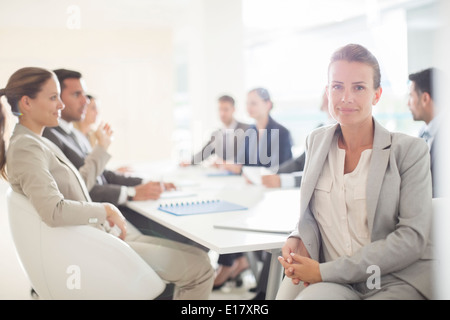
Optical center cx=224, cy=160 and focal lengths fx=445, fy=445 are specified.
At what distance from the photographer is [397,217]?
4.11ft

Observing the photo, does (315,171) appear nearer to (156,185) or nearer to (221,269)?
(156,185)

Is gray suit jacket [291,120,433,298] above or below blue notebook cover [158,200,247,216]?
above

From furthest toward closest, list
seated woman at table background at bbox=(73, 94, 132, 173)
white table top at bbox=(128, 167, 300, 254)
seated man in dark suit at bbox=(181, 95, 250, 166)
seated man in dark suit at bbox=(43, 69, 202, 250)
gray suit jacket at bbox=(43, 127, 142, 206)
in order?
seated man in dark suit at bbox=(181, 95, 250, 166) → seated woman at table background at bbox=(73, 94, 132, 173) → gray suit jacket at bbox=(43, 127, 142, 206) → seated man in dark suit at bbox=(43, 69, 202, 250) → white table top at bbox=(128, 167, 300, 254)

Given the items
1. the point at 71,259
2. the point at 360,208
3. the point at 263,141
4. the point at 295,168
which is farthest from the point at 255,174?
the point at 360,208

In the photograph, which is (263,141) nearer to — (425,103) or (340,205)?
(425,103)

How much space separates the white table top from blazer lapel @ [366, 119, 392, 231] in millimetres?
395

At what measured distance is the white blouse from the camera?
1.30 metres

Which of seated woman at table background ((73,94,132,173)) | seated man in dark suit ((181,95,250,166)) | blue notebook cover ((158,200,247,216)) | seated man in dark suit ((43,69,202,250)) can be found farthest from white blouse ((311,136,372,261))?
seated man in dark suit ((181,95,250,166))

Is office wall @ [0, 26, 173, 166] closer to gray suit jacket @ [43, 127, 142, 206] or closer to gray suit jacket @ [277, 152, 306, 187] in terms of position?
gray suit jacket @ [43, 127, 142, 206]

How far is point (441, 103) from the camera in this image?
1.42 m

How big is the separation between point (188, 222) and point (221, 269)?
4.51ft

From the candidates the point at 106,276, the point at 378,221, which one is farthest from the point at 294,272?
the point at 106,276

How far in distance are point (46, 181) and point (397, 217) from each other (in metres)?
1.16
